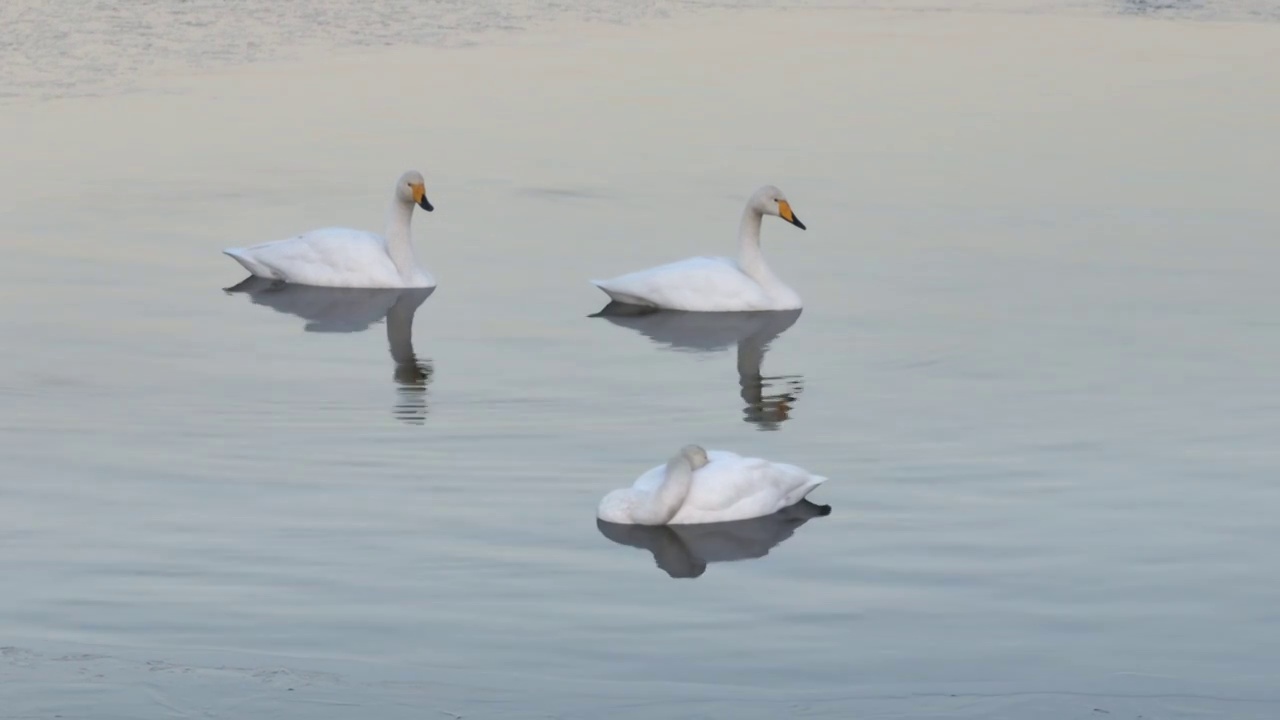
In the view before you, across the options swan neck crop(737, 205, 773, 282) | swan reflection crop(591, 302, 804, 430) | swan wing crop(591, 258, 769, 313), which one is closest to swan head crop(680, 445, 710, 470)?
swan reflection crop(591, 302, 804, 430)

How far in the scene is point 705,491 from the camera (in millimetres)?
11234

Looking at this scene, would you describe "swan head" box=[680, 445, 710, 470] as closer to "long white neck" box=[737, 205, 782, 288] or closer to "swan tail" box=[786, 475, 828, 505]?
"swan tail" box=[786, 475, 828, 505]

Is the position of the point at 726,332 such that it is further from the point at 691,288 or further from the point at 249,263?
the point at 249,263

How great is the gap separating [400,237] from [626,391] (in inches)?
189

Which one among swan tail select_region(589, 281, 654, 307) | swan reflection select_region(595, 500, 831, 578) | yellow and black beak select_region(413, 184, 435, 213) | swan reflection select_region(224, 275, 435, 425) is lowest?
swan reflection select_region(224, 275, 435, 425)

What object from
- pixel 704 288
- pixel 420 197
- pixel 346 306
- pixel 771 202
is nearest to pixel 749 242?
pixel 771 202

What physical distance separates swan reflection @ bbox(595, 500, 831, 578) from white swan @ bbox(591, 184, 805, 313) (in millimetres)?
5761

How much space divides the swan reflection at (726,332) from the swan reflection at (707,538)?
10.2ft

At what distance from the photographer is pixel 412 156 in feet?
77.4

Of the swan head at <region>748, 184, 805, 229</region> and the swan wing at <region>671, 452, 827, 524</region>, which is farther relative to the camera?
the swan head at <region>748, 184, 805, 229</region>

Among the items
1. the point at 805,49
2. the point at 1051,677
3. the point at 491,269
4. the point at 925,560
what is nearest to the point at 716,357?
the point at 491,269

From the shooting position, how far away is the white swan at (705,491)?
11.1m

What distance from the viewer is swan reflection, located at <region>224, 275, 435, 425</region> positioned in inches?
652

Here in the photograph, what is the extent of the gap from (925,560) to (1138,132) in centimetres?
1554
